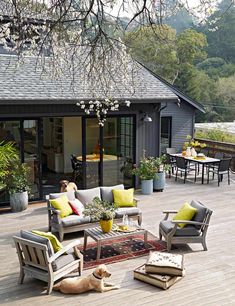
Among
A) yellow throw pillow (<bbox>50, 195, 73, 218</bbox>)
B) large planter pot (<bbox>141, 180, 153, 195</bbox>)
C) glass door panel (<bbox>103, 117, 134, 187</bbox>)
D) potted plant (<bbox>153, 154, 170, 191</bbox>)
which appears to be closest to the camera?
yellow throw pillow (<bbox>50, 195, 73, 218</bbox>)

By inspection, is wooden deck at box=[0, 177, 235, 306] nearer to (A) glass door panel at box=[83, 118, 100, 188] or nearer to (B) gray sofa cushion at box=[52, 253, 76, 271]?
(B) gray sofa cushion at box=[52, 253, 76, 271]

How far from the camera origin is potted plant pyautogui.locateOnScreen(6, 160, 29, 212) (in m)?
9.90

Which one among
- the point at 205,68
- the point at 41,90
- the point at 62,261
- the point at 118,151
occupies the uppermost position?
the point at 205,68

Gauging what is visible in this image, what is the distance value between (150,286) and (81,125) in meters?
6.96

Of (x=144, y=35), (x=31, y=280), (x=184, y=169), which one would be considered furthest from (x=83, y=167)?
(x=144, y=35)

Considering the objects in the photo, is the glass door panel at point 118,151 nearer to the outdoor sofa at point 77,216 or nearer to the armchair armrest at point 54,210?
the outdoor sofa at point 77,216

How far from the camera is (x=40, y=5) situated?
16.1 feet

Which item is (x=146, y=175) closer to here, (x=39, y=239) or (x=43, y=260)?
(x=39, y=239)

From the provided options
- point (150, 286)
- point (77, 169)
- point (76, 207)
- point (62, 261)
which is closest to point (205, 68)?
point (77, 169)

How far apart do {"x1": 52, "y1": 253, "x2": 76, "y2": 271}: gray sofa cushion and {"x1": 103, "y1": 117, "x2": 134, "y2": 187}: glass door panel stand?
5.62m

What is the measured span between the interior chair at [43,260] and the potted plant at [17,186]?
374 centimetres

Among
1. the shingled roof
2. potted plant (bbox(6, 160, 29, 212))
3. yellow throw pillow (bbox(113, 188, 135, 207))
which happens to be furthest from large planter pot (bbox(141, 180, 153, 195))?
potted plant (bbox(6, 160, 29, 212))

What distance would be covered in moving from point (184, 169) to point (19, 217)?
19.8 ft

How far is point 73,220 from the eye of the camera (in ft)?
26.2
